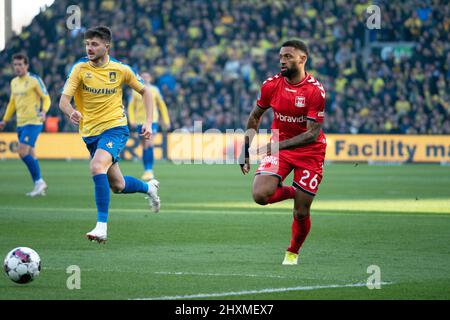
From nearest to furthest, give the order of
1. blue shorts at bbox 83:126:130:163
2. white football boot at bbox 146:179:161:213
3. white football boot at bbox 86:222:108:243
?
1. white football boot at bbox 86:222:108:243
2. blue shorts at bbox 83:126:130:163
3. white football boot at bbox 146:179:161:213

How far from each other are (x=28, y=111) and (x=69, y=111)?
28.0 ft

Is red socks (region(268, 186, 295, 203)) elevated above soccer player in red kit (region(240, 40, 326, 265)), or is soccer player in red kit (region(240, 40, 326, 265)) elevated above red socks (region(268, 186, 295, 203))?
soccer player in red kit (region(240, 40, 326, 265))

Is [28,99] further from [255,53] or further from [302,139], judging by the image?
[255,53]


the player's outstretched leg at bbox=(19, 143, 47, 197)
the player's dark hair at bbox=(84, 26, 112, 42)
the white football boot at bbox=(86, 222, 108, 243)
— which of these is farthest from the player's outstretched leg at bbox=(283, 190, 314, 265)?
the player's outstretched leg at bbox=(19, 143, 47, 197)

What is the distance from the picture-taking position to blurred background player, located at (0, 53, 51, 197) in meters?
19.1

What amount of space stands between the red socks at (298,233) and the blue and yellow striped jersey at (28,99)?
33.7 feet

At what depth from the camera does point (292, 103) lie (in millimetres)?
10367

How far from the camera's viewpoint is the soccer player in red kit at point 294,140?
1026 centimetres

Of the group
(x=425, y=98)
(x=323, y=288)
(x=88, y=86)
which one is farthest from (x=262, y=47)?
(x=323, y=288)

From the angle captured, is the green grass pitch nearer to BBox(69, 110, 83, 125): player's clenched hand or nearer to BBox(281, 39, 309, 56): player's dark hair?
BBox(69, 110, 83, 125): player's clenched hand

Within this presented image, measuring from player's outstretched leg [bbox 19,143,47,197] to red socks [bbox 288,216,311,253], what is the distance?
384 inches

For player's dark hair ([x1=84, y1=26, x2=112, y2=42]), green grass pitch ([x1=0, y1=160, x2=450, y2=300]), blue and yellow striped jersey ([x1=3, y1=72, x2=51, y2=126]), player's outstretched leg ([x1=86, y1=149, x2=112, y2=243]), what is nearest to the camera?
green grass pitch ([x1=0, y1=160, x2=450, y2=300])

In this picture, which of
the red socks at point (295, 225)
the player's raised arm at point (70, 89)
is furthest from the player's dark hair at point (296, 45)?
the player's raised arm at point (70, 89)

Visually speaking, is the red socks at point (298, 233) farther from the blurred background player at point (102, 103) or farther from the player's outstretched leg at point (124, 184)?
the player's outstretched leg at point (124, 184)
